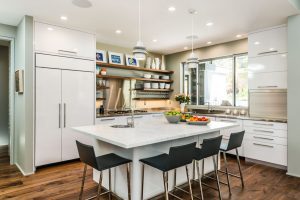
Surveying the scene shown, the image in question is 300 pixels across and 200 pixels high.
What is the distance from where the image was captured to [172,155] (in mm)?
2113

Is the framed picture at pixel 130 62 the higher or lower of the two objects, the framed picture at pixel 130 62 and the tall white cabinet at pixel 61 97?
the higher

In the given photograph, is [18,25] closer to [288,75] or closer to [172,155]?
[172,155]

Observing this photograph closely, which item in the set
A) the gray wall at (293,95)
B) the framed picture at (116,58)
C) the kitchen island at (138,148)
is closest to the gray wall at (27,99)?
the kitchen island at (138,148)

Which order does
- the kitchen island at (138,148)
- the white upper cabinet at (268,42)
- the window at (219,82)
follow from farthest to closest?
the window at (219,82)
the white upper cabinet at (268,42)
the kitchen island at (138,148)

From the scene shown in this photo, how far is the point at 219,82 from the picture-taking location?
5668mm

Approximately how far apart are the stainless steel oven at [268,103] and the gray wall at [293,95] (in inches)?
17.4

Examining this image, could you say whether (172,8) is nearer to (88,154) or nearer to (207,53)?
(88,154)

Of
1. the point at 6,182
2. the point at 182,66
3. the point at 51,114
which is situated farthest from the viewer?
the point at 182,66

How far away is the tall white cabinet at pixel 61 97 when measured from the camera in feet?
12.3

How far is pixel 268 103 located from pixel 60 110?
4.32m

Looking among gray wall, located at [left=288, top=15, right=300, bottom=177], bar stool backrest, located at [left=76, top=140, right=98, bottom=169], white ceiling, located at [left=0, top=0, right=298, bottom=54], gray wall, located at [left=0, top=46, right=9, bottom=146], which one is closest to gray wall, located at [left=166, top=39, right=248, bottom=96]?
white ceiling, located at [left=0, top=0, right=298, bottom=54]

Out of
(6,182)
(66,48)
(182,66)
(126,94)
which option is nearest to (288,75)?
(182,66)

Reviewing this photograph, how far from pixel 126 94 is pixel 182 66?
2.14 m

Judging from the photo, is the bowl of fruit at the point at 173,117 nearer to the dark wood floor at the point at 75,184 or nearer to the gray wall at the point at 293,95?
the dark wood floor at the point at 75,184
